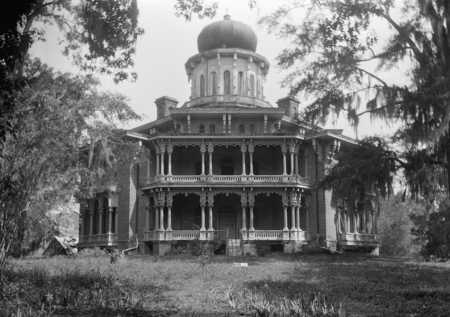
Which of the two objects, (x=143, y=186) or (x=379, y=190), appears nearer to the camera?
(x=379, y=190)

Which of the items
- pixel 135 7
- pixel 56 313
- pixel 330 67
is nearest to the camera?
pixel 56 313

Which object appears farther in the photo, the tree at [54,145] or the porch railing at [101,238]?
the porch railing at [101,238]

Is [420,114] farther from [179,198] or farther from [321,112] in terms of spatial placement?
[179,198]

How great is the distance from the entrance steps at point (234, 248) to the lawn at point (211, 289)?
11.1 meters

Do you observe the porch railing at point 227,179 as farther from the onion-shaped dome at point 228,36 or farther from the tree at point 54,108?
the onion-shaped dome at point 228,36

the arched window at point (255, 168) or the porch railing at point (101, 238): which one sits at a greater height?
the arched window at point (255, 168)

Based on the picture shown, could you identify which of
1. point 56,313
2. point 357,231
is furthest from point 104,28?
point 357,231

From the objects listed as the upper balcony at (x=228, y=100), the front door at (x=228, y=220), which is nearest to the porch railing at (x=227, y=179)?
the front door at (x=228, y=220)

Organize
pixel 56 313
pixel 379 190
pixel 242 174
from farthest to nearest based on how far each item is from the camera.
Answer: pixel 242 174 → pixel 379 190 → pixel 56 313

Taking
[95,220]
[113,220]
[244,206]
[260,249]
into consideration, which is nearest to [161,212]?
[113,220]

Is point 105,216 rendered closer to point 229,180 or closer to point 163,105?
point 163,105

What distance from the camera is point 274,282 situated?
552 inches

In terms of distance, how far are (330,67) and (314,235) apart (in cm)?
2155

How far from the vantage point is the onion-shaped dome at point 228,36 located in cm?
A: 3803
